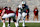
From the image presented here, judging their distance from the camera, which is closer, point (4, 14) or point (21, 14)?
point (4, 14)

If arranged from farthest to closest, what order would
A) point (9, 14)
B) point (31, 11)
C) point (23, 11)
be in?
point (31, 11) < point (23, 11) < point (9, 14)

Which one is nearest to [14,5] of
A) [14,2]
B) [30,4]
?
[14,2]

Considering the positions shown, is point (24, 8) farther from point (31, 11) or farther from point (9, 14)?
point (31, 11)

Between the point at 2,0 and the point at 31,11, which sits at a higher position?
the point at 2,0

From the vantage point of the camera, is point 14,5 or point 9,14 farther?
point 14,5

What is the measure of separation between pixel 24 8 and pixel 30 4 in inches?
380

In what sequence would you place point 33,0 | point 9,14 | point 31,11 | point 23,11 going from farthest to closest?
1. point 33,0
2. point 31,11
3. point 23,11
4. point 9,14

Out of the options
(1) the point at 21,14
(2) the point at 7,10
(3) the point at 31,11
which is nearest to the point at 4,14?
(2) the point at 7,10

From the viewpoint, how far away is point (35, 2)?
754 inches

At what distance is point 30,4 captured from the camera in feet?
62.3

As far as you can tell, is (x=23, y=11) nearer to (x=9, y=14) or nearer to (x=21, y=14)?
(x=21, y=14)

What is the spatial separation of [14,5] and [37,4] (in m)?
2.48

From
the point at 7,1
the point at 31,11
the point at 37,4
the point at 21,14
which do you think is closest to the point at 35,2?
the point at 37,4

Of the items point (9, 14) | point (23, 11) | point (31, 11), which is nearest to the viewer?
point (9, 14)
